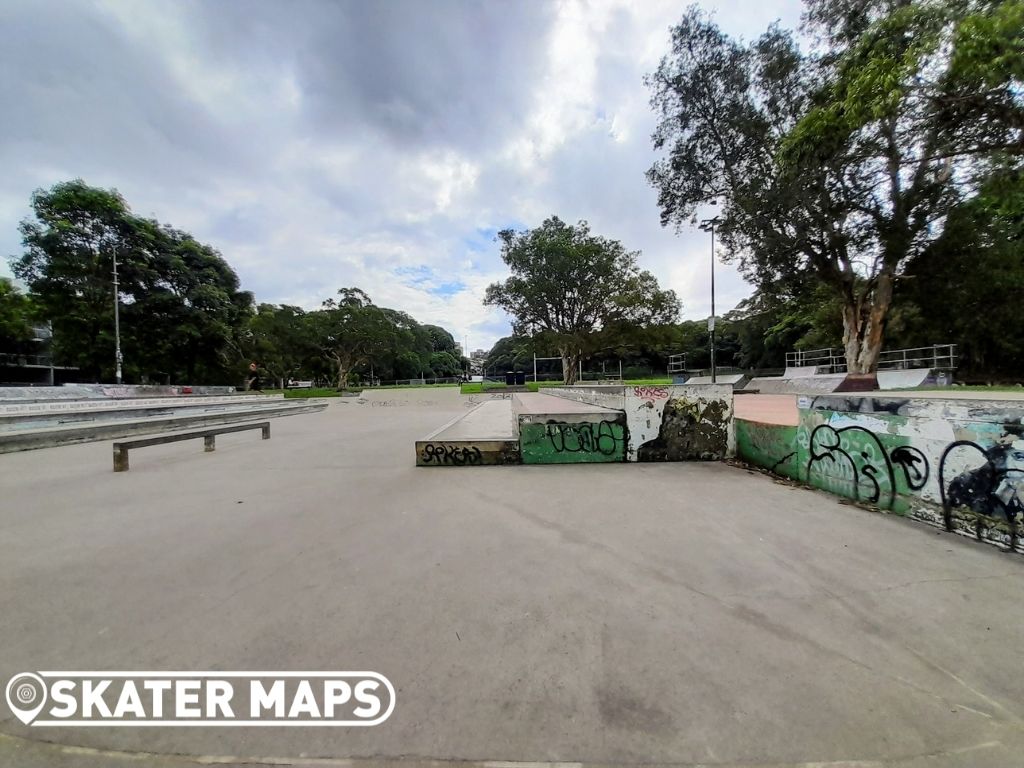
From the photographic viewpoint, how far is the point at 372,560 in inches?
127

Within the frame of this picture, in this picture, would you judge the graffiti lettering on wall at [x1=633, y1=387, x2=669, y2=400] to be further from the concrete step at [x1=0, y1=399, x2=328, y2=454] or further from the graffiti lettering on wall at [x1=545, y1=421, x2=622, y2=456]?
the concrete step at [x1=0, y1=399, x2=328, y2=454]

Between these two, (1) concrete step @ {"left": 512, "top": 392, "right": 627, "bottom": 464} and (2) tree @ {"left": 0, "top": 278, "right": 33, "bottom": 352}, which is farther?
(2) tree @ {"left": 0, "top": 278, "right": 33, "bottom": 352}

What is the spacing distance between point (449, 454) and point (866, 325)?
20.3 metres

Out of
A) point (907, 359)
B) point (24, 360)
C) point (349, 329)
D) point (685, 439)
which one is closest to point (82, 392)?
point (349, 329)

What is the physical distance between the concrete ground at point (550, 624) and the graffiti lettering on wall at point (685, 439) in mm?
1968

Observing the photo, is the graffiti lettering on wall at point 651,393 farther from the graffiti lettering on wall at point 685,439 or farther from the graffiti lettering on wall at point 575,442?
the graffiti lettering on wall at point 575,442

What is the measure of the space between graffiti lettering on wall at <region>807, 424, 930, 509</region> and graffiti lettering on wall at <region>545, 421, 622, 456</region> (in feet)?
8.60

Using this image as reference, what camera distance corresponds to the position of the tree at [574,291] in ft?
92.7

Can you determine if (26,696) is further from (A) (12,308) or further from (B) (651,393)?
(A) (12,308)

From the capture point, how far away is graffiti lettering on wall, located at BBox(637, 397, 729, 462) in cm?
674

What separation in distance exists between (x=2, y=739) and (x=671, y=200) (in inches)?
881

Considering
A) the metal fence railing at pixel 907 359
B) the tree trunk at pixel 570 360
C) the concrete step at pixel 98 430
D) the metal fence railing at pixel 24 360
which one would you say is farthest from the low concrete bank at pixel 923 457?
the metal fence railing at pixel 24 360

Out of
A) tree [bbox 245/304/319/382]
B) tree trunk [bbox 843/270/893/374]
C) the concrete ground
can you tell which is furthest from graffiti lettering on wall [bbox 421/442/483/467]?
tree [bbox 245/304/319/382]

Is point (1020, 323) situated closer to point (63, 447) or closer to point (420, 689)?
point (420, 689)
